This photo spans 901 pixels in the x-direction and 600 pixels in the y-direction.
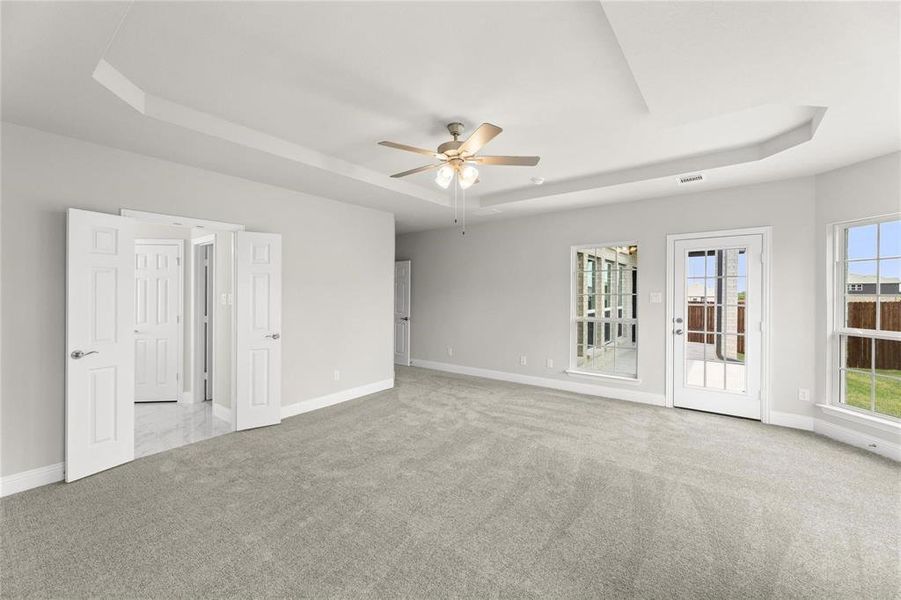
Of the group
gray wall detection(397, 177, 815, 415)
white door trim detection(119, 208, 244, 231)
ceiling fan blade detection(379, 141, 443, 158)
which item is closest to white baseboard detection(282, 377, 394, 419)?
gray wall detection(397, 177, 815, 415)

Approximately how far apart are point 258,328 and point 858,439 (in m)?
5.83

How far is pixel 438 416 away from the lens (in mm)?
4520

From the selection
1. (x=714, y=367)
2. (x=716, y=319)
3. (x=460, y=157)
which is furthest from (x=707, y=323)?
(x=460, y=157)

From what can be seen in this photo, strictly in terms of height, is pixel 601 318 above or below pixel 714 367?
above

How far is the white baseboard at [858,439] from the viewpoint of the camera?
335 cm

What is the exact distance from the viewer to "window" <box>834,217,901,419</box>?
3.49m

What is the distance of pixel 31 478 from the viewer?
285 centimetres

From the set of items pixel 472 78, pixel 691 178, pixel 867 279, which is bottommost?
pixel 867 279

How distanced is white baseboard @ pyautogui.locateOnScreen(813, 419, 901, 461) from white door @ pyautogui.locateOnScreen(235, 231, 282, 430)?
5560 mm

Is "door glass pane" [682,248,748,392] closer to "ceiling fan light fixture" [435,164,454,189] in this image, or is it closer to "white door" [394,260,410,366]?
"ceiling fan light fixture" [435,164,454,189]

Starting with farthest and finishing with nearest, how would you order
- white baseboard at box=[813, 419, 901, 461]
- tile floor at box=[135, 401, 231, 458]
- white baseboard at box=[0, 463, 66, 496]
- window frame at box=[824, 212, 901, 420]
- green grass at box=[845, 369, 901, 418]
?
window frame at box=[824, 212, 901, 420], tile floor at box=[135, 401, 231, 458], green grass at box=[845, 369, 901, 418], white baseboard at box=[813, 419, 901, 461], white baseboard at box=[0, 463, 66, 496]

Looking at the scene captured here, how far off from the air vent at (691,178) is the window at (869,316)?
1.34m

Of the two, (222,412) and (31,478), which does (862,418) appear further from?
(31,478)

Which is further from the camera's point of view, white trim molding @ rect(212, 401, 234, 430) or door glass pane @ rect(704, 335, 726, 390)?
door glass pane @ rect(704, 335, 726, 390)
